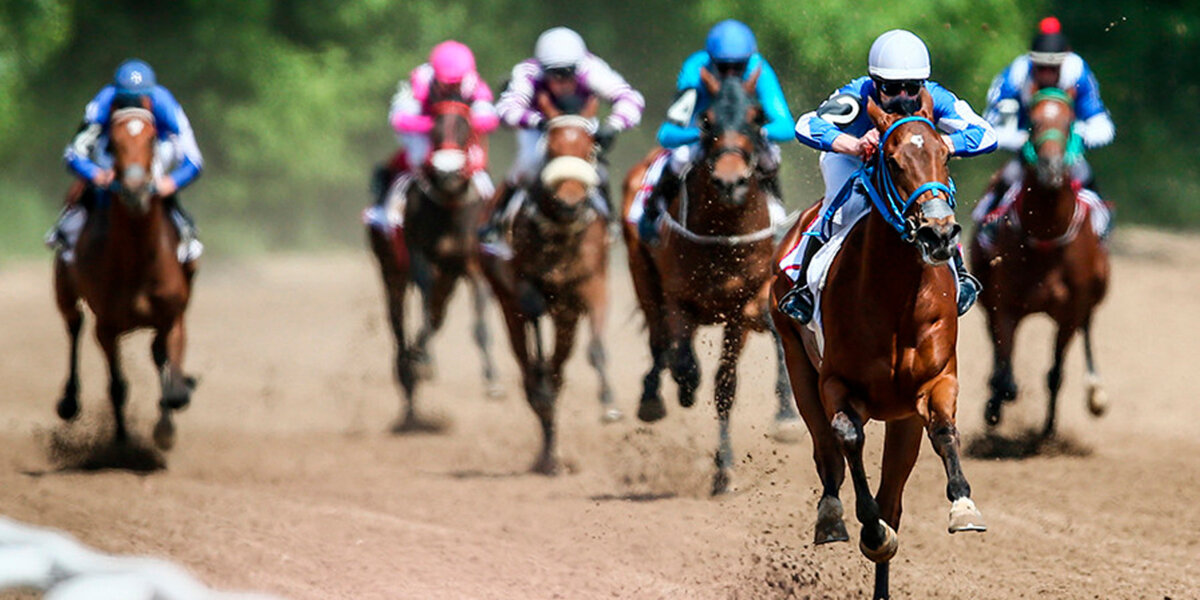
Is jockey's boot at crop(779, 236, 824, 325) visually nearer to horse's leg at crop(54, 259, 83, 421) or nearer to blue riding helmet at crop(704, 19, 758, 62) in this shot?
blue riding helmet at crop(704, 19, 758, 62)

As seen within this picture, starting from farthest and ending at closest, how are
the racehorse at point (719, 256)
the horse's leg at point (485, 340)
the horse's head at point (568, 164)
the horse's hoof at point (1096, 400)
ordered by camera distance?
the horse's leg at point (485, 340), the horse's hoof at point (1096, 400), the horse's head at point (568, 164), the racehorse at point (719, 256)

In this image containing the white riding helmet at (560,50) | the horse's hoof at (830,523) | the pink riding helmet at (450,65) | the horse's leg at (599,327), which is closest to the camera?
the horse's hoof at (830,523)

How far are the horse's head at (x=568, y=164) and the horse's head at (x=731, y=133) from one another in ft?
4.10

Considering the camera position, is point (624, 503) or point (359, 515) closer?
point (359, 515)

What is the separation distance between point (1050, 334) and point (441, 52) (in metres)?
8.02

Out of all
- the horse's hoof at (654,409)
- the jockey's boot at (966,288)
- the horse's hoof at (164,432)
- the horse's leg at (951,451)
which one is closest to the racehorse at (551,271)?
the horse's hoof at (654,409)

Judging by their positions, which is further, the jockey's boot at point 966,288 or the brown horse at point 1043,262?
the brown horse at point 1043,262

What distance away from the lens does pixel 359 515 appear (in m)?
9.05

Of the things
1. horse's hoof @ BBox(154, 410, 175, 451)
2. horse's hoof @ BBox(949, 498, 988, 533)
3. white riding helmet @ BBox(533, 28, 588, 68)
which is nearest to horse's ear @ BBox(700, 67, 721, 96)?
white riding helmet @ BBox(533, 28, 588, 68)

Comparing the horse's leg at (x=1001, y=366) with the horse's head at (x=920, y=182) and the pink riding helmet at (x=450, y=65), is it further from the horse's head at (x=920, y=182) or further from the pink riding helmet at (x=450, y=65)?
the horse's head at (x=920, y=182)

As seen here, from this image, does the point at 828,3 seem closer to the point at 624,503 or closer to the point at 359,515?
the point at 624,503

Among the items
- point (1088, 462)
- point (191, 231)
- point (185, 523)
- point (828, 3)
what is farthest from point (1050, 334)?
point (185, 523)

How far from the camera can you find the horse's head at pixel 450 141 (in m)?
12.5

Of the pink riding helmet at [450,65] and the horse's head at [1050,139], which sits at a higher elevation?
the pink riding helmet at [450,65]
